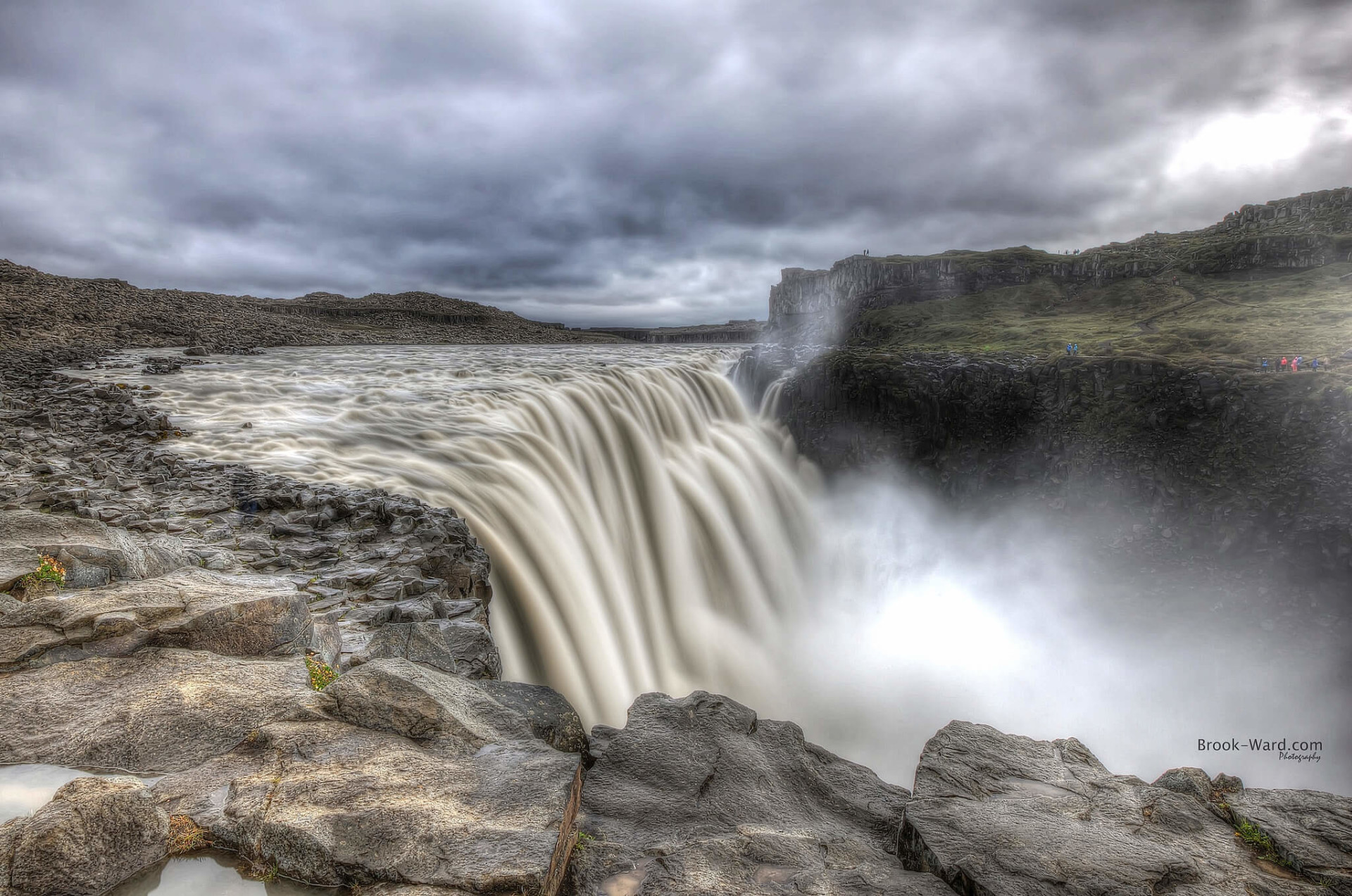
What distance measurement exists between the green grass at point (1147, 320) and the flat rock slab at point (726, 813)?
27.8 meters

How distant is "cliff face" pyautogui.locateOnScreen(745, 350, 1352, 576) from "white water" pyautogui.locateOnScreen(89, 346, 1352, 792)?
1.88 meters

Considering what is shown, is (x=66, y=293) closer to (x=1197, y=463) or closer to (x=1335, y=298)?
(x=1197, y=463)

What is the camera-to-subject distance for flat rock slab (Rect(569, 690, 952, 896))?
303cm

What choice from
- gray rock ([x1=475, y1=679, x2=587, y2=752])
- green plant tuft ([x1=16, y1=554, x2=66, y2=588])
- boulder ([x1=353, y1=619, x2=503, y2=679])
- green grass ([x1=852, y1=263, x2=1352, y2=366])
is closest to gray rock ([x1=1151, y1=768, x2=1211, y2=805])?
gray rock ([x1=475, y1=679, x2=587, y2=752])

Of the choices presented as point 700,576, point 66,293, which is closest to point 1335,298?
point 700,576

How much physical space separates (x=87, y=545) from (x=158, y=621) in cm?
151

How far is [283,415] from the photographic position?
13.3 meters

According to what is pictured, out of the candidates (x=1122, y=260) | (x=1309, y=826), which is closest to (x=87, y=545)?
(x=1309, y=826)

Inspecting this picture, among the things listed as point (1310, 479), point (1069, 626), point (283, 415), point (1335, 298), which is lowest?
point (1069, 626)

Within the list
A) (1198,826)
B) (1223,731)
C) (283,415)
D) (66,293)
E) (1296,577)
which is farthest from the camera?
(66,293)

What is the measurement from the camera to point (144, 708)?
343 cm

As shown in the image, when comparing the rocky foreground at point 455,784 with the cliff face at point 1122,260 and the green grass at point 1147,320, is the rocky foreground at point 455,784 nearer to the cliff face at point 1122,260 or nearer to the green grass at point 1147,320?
the green grass at point 1147,320

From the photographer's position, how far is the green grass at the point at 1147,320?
1075 inches

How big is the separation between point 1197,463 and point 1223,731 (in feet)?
31.3
